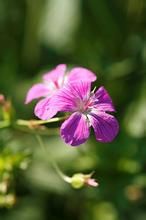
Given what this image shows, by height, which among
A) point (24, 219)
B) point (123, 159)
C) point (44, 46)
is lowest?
point (24, 219)

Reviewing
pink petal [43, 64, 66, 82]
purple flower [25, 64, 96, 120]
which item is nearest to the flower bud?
purple flower [25, 64, 96, 120]

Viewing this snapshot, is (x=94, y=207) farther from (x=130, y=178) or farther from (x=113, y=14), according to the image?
(x=113, y=14)

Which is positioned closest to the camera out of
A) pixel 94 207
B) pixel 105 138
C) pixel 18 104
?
pixel 105 138

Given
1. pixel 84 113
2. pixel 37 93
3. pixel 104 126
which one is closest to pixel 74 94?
pixel 84 113

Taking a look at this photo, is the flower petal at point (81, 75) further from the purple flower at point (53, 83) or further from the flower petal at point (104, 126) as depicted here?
the flower petal at point (104, 126)

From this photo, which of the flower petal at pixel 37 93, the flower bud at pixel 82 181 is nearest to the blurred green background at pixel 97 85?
the flower petal at pixel 37 93

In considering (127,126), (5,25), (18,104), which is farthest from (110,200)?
(5,25)

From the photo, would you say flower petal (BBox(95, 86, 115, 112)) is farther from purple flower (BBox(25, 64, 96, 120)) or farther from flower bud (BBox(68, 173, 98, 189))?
flower bud (BBox(68, 173, 98, 189))
